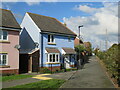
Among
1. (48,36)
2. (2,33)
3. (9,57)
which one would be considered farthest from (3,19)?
(48,36)

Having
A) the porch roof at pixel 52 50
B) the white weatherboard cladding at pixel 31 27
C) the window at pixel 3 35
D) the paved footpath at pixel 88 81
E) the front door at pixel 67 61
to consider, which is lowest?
the paved footpath at pixel 88 81

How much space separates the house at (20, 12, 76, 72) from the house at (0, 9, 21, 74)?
2.73m

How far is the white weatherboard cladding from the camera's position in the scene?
21.9 meters

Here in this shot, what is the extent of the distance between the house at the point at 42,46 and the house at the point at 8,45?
2727 millimetres

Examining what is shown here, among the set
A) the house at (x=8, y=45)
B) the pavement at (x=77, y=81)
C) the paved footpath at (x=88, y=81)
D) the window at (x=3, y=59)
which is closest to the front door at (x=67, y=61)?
the paved footpath at (x=88, y=81)

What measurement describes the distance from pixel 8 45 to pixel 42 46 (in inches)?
216

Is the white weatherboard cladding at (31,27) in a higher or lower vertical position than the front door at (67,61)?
higher

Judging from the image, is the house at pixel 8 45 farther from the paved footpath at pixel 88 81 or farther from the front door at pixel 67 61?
the front door at pixel 67 61

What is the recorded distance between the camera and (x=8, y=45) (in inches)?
699

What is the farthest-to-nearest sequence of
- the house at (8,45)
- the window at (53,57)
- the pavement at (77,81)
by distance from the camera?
1. the window at (53,57)
2. the house at (8,45)
3. the pavement at (77,81)

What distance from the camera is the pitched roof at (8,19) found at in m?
17.9

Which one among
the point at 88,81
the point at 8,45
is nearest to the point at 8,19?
the point at 8,45

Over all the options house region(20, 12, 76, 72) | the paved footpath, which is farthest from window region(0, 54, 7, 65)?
the paved footpath

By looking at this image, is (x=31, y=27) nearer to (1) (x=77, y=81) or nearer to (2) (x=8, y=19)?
(2) (x=8, y=19)
